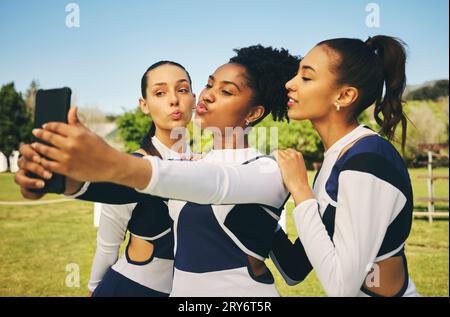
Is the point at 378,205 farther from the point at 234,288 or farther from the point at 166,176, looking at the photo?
the point at 166,176

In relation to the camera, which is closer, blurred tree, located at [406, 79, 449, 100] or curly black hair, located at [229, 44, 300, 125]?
curly black hair, located at [229, 44, 300, 125]

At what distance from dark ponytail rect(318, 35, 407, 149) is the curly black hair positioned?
0.31 m

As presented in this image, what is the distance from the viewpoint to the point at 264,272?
201 cm

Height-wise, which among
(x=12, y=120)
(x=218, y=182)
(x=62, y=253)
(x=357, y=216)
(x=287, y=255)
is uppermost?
(x=12, y=120)

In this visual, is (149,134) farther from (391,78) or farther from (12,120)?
(12,120)

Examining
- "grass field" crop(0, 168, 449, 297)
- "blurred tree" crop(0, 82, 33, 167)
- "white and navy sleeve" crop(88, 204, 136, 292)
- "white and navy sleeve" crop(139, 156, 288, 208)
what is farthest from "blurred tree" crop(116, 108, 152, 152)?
"blurred tree" crop(0, 82, 33, 167)

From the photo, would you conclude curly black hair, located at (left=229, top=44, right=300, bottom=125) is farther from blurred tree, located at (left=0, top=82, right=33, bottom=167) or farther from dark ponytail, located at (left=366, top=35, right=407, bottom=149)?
blurred tree, located at (left=0, top=82, right=33, bottom=167)

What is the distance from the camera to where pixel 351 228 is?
1661 millimetres

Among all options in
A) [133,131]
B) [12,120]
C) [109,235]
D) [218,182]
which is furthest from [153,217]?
[12,120]

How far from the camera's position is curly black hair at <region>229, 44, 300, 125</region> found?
218 centimetres

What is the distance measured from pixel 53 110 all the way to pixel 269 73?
114cm

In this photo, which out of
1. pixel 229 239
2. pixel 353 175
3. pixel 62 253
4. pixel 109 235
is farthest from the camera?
pixel 62 253

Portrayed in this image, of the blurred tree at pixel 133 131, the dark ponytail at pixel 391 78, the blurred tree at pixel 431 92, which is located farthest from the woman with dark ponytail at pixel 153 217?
the blurred tree at pixel 431 92

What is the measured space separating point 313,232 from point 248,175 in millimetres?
333
